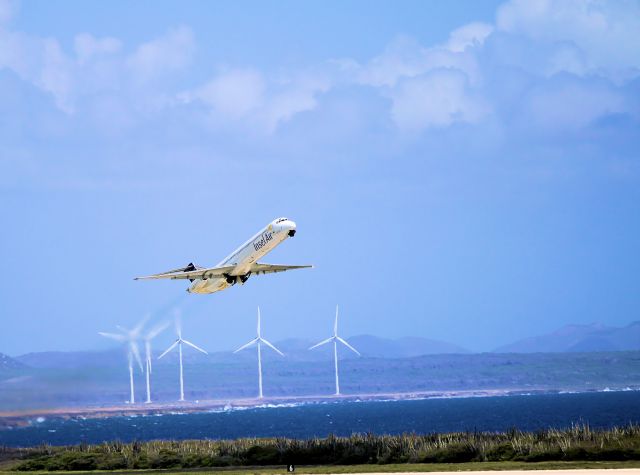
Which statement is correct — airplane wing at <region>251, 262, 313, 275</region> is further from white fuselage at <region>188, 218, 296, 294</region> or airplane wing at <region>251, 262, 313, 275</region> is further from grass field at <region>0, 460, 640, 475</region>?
grass field at <region>0, 460, 640, 475</region>

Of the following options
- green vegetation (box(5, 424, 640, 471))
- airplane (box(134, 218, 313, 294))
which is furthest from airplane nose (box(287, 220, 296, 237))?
green vegetation (box(5, 424, 640, 471))

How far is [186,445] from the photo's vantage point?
10731cm

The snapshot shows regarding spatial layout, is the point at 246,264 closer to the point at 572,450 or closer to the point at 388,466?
the point at 388,466

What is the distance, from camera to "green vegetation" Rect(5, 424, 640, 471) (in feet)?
271

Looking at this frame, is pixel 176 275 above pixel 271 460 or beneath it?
above

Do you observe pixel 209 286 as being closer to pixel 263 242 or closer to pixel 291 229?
pixel 263 242

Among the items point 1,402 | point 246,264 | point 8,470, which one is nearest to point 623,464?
point 246,264

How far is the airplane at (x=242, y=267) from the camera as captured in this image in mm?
88200

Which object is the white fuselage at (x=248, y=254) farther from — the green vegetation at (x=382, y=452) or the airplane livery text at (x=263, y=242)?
the green vegetation at (x=382, y=452)

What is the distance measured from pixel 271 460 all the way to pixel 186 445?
1924 cm

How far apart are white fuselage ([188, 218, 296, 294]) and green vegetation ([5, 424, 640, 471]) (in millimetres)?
13589

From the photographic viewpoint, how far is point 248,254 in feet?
302

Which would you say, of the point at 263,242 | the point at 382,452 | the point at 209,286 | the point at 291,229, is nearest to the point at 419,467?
the point at 382,452

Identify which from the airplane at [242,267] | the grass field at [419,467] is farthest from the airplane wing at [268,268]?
the grass field at [419,467]
